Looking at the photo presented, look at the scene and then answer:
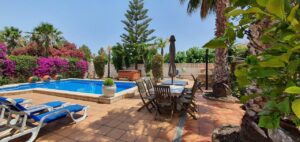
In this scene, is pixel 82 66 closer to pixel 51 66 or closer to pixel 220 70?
pixel 51 66

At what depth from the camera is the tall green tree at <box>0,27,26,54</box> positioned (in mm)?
17328

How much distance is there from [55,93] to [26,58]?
584cm

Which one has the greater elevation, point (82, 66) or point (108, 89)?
point (82, 66)

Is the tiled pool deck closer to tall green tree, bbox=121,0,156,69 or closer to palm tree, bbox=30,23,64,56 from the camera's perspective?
palm tree, bbox=30,23,64,56

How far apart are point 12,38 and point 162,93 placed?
20.5 m

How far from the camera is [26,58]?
35.5 feet

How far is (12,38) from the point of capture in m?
17.9

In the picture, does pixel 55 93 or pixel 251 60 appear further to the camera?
pixel 55 93

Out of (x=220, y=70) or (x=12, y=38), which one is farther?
(x=12, y=38)

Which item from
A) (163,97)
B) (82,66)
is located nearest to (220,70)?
(163,97)

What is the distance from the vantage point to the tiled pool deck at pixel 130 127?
319 cm

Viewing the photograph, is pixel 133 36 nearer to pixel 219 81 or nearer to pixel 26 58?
pixel 26 58

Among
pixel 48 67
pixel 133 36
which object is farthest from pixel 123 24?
pixel 48 67

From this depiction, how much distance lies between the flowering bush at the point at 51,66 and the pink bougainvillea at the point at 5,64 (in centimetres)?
155
